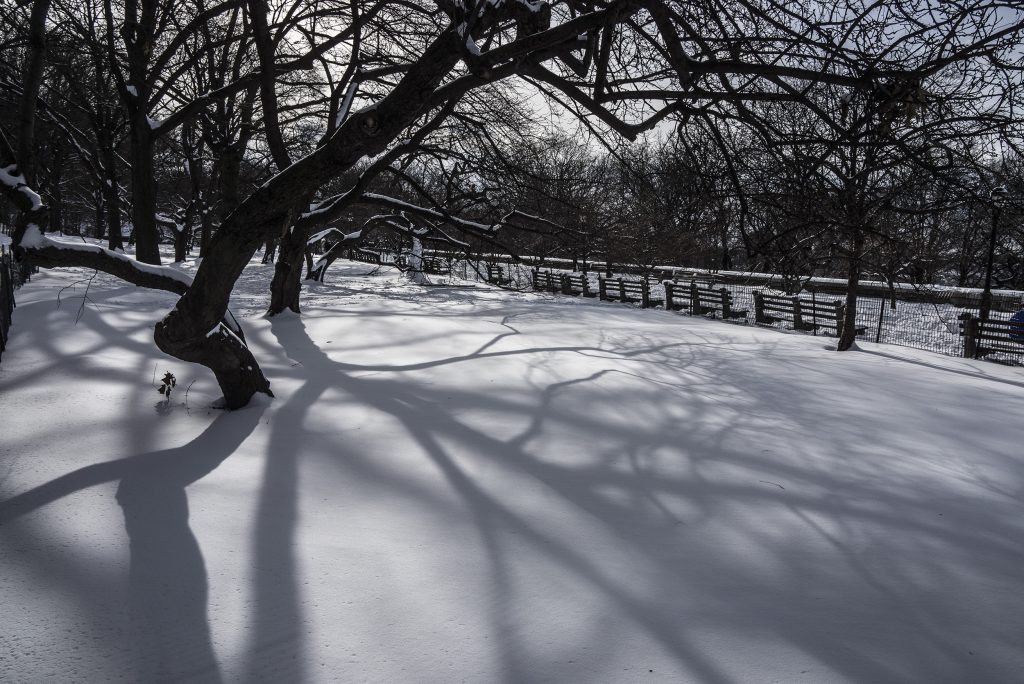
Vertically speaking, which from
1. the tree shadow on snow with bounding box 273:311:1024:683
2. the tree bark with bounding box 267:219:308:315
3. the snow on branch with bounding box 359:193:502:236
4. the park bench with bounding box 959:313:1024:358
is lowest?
the tree shadow on snow with bounding box 273:311:1024:683

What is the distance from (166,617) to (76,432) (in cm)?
269

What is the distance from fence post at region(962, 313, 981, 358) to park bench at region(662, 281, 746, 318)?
650cm

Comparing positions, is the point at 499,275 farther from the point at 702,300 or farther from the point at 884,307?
the point at 884,307

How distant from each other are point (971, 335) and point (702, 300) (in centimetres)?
841

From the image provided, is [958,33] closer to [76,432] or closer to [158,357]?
[76,432]

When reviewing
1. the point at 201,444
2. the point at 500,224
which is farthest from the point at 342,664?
the point at 500,224

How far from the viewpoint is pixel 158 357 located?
24.5 feet

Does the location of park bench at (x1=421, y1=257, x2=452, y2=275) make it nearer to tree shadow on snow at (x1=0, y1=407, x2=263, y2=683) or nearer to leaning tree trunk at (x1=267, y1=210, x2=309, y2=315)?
leaning tree trunk at (x1=267, y1=210, x2=309, y2=315)

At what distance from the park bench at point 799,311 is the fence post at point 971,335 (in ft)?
9.50

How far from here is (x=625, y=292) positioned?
24.3 m

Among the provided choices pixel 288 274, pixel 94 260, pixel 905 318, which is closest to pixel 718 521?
pixel 94 260

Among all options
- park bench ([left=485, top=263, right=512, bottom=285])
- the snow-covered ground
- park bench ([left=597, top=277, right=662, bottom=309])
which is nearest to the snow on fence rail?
park bench ([left=597, top=277, right=662, bottom=309])

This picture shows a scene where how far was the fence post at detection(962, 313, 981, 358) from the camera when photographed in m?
13.1

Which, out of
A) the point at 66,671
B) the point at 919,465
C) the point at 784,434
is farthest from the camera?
the point at 784,434
